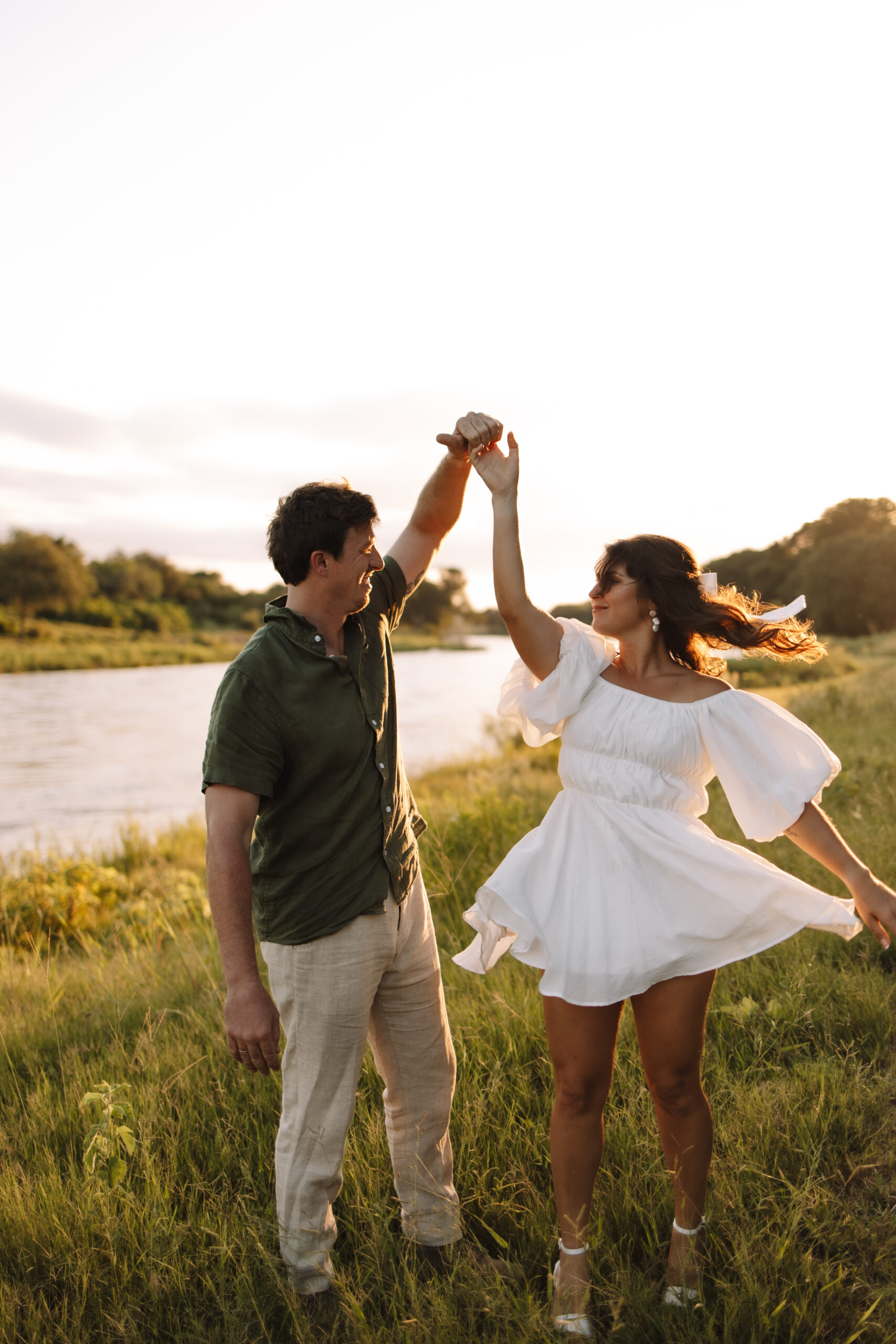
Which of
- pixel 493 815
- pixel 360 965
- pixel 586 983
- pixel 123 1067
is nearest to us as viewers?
pixel 586 983

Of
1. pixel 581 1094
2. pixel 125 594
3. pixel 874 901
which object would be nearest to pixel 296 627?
pixel 581 1094

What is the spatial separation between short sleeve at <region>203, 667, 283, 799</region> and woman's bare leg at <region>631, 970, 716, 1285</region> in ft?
4.08

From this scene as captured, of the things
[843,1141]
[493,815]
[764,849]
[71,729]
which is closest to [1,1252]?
[843,1141]

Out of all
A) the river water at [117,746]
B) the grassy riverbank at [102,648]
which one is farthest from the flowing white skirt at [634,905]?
the grassy riverbank at [102,648]

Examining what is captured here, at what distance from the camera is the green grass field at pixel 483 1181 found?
2.21 m

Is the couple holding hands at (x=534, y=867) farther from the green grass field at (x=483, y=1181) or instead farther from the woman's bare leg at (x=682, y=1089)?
the green grass field at (x=483, y=1181)

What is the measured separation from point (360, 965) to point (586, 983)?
0.66 metres

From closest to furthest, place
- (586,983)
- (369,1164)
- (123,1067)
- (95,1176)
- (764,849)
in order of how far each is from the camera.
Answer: (586,983) → (95,1176) → (369,1164) → (123,1067) → (764,849)

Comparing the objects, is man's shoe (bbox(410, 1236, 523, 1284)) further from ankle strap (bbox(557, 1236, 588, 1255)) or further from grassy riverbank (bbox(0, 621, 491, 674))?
grassy riverbank (bbox(0, 621, 491, 674))

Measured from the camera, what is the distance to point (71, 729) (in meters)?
25.1

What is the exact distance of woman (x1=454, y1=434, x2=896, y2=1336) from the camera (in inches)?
91.2

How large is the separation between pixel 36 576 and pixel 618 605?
75818 mm

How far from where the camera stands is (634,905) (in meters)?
2.37

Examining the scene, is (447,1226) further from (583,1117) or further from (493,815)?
(493,815)
